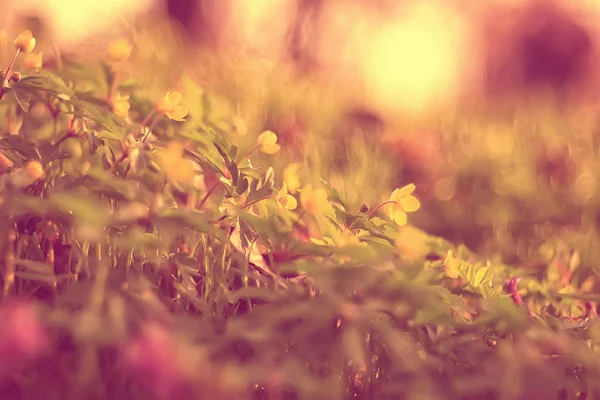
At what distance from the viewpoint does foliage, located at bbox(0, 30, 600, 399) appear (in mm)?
810

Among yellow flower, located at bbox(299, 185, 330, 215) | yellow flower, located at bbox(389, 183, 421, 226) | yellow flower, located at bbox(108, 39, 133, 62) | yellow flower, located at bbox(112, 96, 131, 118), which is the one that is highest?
yellow flower, located at bbox(108, 39, 133, 62)

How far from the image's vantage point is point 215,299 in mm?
1063

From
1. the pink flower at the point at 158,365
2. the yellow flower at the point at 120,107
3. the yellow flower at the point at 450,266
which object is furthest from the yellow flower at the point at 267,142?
the pink flower at the point at 158,365

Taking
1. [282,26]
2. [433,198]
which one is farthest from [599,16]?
[433,198]

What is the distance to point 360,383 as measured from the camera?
111 centimetres

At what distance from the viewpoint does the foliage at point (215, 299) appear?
0.81 m

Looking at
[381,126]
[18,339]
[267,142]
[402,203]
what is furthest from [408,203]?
[381,126]

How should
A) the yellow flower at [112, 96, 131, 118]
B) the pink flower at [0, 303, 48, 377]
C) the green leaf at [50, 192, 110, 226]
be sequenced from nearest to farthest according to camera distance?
1. the pink flower at [0, 303, 48, 377]
2. the green leaf at [50, 192, 110, 226]
3. the yellow flower at [112, 96, 131, 118]

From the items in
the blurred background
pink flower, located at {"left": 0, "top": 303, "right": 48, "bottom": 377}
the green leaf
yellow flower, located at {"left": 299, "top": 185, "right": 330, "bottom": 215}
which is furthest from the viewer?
the blurred background

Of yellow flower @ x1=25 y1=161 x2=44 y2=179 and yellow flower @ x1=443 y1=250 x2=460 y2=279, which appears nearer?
yellow flower @ x1=25 y1=161 x2=44 y2=179

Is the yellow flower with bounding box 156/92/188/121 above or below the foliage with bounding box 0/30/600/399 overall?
above

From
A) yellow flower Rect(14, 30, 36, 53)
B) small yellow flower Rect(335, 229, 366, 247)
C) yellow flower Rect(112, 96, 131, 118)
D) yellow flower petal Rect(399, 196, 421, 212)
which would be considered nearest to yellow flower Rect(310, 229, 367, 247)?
small yellow flower Rect(335, 229, 366, 247)

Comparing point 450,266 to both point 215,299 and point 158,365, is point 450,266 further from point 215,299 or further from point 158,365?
point 158,365

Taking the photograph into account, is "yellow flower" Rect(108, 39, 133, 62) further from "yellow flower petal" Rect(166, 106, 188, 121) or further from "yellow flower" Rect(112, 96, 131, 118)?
"yellow flower petal" Rect(166, 106, 188, 121)
